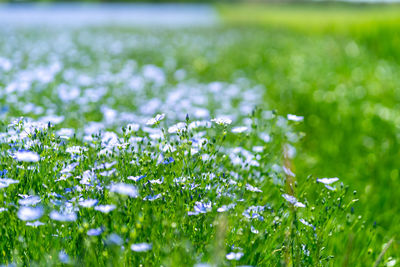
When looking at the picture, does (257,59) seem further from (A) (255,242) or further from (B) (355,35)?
(A) (255,242)

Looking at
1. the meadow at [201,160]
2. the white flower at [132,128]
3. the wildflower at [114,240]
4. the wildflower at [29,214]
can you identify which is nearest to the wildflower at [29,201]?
the meadow at [201,160]

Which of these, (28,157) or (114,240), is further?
(28,157)

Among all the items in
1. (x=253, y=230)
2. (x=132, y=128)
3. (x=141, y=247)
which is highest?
(x=132, y=128)

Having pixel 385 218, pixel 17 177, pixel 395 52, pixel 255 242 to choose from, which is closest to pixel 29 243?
pixel 17 177

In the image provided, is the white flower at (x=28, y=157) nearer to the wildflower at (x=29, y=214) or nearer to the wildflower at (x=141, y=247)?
the wildflower at (x=29, y=214)

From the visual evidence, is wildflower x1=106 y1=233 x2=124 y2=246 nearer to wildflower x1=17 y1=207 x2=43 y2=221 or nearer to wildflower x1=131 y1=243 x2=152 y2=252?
wildflower x1=131 y1=243 x2=152 y2=252

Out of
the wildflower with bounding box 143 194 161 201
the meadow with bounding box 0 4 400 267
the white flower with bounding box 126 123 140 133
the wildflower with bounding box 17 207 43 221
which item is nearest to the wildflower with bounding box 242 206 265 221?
the meadow with bounding box 0 4 400 267

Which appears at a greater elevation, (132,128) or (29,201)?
(132,128)

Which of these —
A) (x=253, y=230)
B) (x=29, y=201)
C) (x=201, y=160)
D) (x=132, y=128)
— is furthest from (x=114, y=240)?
(x=132, y=128)

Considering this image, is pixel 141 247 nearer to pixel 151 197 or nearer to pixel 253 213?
pixel 151 197
